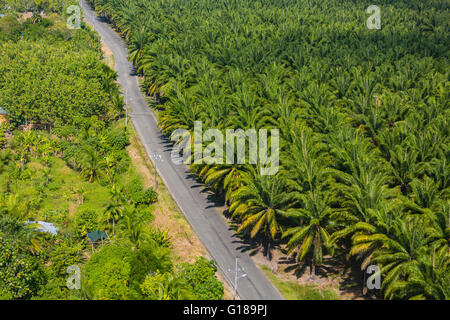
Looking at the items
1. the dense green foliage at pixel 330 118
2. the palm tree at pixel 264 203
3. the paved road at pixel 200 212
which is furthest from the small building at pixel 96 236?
the palm tree at pixel 264 203

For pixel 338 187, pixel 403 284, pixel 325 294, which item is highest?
pixel 338 187

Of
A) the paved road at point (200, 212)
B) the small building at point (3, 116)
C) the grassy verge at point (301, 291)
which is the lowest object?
the grassy verge at point (301, 291)

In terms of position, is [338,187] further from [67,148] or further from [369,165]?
A: [67,148]

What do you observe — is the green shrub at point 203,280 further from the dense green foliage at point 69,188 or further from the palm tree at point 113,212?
the palm tree at point 113,212

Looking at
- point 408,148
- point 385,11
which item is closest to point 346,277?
point 408,148

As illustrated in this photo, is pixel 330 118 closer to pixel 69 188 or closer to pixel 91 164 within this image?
pixel 91 164

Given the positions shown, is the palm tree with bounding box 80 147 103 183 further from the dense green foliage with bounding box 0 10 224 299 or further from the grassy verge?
the grassy verge

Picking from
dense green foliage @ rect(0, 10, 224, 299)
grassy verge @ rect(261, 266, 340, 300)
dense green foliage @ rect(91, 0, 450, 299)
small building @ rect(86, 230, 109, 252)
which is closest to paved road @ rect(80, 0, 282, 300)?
grassy verge @ rect(261, 266, 340, 300)
